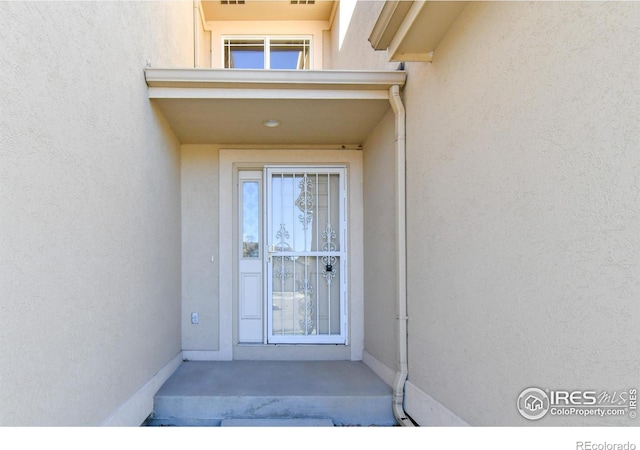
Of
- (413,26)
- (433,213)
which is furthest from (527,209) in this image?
(413,26)

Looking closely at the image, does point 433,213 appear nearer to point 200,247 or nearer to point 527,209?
point 527,209

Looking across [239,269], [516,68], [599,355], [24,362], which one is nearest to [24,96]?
[24,362]

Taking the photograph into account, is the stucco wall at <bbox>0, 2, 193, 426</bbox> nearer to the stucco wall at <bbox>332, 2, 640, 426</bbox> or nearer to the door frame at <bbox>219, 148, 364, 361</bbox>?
the door frame at <bbox>219, 148, 364, 361</bbox>

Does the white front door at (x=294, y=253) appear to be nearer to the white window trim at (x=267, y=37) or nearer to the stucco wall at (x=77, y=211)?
the stucco wall at (x=77, y=211)

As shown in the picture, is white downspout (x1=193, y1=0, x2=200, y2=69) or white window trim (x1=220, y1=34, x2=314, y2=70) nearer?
white downspout (x1=193, y1=0, x2=200, y2=69)

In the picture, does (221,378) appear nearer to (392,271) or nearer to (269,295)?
(269,295)

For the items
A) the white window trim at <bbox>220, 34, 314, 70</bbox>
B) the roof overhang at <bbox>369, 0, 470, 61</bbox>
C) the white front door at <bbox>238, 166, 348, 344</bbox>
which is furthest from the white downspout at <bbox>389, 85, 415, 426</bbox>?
the white window trim at <bbox>220, 34, 314, 70</bbox>

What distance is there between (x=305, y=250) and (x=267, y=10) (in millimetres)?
3987

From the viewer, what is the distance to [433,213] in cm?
291

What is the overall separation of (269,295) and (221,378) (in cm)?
118

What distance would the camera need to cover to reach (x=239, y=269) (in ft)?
16.1

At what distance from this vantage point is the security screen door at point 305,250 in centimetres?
490

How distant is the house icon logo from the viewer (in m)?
1.75

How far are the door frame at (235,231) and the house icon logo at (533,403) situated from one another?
294cm
